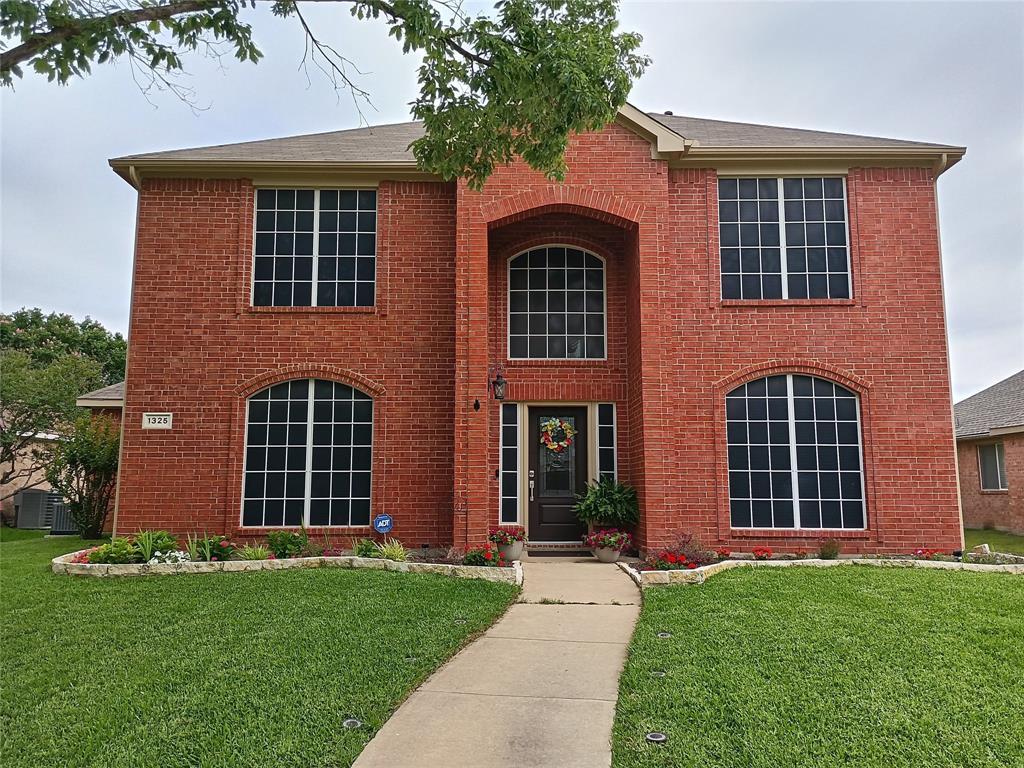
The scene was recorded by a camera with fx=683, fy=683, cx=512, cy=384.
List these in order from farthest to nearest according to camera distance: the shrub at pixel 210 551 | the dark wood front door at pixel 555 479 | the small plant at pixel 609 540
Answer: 1. the dark wood front door at pixel 555 479
2. the small plant at pixel 609 540
3. the shrub at pixel 210 551

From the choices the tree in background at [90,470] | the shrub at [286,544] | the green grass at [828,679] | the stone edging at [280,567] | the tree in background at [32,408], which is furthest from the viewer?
the tree in background at [32,408]

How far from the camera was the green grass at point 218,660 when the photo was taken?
3697 mm

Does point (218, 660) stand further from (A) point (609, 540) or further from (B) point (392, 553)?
(A) point (609, 540)

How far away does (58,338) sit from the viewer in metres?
30.2

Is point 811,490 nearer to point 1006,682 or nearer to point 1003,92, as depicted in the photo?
point 1006,682

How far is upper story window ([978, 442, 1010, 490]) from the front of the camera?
1630 centimetres

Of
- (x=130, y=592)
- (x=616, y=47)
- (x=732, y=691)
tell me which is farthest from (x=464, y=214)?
(x=732, y=691)

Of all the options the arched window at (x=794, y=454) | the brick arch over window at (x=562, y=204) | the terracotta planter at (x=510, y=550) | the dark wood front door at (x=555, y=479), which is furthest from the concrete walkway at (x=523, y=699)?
the brick arch over window at (x=562, y=204)

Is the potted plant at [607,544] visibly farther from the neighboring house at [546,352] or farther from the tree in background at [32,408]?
the tree in background at [32,408]

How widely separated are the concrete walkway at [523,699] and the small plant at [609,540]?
2602 mm

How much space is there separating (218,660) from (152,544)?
4.93 metres

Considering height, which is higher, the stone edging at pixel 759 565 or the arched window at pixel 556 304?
the arched window at pixel 556 304

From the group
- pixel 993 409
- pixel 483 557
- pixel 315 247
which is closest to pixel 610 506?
pixel 483 557

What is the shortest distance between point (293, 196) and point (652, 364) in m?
6.34
